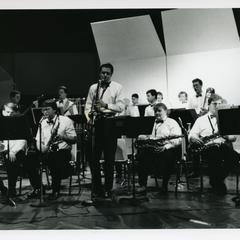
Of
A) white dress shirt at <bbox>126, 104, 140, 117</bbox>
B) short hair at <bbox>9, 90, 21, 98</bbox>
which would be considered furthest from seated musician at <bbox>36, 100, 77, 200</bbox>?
white dress shirt at <bbox>126, 104, 140, 117</bbox>

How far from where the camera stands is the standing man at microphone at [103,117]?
4762 millimetres

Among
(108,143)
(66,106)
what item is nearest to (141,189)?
(108,143)

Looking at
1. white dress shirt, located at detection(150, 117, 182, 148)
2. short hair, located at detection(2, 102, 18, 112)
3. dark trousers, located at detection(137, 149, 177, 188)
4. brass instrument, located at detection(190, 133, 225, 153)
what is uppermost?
A: short hair, located at detection(2, 102, 18, 112)

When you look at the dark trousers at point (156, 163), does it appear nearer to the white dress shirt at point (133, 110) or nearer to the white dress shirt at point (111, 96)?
the white dress shirt at point (133, 110)

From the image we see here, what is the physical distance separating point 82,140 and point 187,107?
167 centimetres

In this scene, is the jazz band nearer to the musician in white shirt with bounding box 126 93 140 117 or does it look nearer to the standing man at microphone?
the standing man at microphone

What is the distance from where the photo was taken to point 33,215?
439 centimetres

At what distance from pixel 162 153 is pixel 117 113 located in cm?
86

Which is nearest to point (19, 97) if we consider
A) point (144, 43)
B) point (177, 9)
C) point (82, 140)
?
point (82, 140)

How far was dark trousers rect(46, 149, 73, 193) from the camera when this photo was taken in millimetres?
5172

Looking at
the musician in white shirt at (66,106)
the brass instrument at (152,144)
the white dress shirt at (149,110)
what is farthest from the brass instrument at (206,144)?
the musician in white shirt at (66,106)

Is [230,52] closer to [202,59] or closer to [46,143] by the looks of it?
[202,59]

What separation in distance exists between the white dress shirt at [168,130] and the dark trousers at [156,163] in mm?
129
